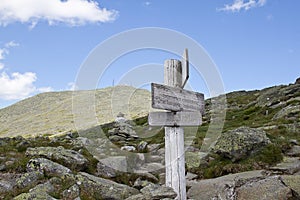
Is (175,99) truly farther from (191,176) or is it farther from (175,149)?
(191,176)

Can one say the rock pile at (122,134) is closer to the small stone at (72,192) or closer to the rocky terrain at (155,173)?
the rocky terrain at (155,173)

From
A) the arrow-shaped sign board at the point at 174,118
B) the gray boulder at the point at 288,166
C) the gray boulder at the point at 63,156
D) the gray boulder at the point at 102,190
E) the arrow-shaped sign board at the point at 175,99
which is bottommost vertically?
the gray boulder at the point at 102,190

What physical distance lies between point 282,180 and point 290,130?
561 inches

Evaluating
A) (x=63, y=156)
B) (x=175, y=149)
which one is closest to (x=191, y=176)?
(x=175, y=149)

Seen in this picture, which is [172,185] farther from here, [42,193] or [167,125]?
[42,193]

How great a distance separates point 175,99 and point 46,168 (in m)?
5.42

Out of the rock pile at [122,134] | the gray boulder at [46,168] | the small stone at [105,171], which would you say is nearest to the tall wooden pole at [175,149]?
the gray boulder at [46,168]

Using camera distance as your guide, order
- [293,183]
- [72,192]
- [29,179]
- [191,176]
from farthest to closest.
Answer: [191,176] → [29,179] → [72,192] → [293,183]

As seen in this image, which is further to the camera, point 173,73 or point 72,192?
point 72,192

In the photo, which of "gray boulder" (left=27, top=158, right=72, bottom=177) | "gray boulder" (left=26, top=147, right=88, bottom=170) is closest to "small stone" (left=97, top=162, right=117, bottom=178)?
"gray boulder" (left=26, top=147, right=88, bottom=170)

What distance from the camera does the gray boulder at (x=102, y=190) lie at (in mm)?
9828

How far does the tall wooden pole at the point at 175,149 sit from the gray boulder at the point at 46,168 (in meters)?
3.99

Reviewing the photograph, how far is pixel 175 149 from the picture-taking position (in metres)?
9.12

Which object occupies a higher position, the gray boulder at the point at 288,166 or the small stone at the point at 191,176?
the gray boulder at the point at 288,166
